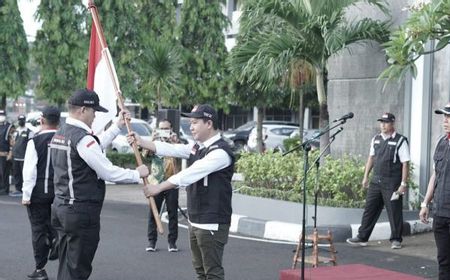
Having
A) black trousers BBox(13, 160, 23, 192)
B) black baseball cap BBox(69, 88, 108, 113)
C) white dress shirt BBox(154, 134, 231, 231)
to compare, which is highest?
black baseball cap BBox(69, 88, 108, 113)

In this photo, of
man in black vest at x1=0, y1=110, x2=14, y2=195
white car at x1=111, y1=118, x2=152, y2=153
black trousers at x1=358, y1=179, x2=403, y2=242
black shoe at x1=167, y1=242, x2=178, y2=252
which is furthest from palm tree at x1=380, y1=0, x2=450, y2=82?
white car at x1=111, y1=118, x2=152, y2=153

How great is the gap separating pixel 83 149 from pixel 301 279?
7.98ft

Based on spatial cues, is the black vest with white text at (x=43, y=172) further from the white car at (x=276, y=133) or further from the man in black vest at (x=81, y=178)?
the white car at (x=276, y=133)

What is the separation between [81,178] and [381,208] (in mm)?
5544

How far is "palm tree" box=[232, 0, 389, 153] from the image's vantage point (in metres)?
12.0

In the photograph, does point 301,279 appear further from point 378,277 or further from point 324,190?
point 324,190

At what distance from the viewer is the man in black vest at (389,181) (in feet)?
32.9

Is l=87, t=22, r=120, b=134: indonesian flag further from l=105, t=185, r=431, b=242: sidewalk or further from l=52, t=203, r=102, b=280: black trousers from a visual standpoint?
l=105, t=185, r=431, b=242: sidewalk

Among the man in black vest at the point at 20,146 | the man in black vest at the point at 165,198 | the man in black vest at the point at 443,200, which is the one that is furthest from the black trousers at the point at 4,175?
the man in black vest at the point at 443,200

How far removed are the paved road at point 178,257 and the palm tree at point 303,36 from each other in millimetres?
3152

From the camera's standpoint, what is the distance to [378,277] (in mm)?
6891

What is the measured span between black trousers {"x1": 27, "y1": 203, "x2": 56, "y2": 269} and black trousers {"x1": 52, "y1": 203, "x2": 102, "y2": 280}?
1764 millimetres

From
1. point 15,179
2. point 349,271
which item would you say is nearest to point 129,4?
point 15,179

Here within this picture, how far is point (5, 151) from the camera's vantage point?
52.3ft
